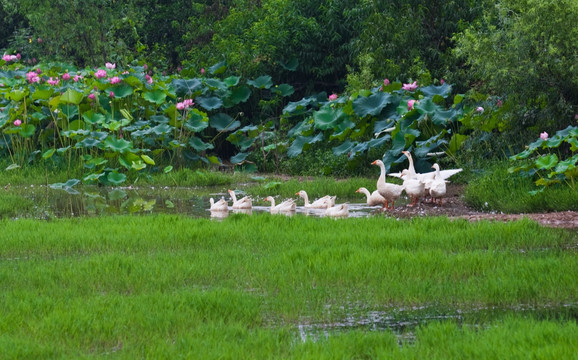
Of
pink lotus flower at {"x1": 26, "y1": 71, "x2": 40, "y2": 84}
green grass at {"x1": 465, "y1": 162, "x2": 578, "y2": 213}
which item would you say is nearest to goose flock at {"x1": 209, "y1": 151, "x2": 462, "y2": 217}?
green grass at {"x1": 465, "y1": 162, "x2": 578, "y2": 213}

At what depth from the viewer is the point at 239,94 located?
21.3m

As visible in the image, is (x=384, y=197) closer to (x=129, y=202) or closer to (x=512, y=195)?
(x=512, y=195)

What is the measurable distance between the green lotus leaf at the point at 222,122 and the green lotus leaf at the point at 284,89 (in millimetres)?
1469

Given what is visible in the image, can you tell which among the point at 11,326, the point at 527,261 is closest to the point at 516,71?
the point at 527,261

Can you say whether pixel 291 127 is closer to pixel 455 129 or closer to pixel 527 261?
pixel 455 129

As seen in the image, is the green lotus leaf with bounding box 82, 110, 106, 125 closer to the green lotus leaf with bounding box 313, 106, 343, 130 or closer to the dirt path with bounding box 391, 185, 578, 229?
the green lotus leaf with bounding box 313, 106, 343, 130

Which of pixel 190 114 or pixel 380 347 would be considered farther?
pixel 190 114

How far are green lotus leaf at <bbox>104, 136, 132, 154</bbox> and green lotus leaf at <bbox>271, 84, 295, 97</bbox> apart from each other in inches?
235

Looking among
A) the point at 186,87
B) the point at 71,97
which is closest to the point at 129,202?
the point at 71,97

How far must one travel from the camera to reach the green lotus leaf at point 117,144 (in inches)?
640

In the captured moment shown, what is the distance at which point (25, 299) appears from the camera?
21.2 ft

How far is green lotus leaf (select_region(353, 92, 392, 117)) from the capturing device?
16688 millimetres

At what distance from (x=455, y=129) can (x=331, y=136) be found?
8.01 feet

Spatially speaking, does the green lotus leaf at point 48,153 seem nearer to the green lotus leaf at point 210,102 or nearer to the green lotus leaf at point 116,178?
the green lotus leaf at point 116,178
